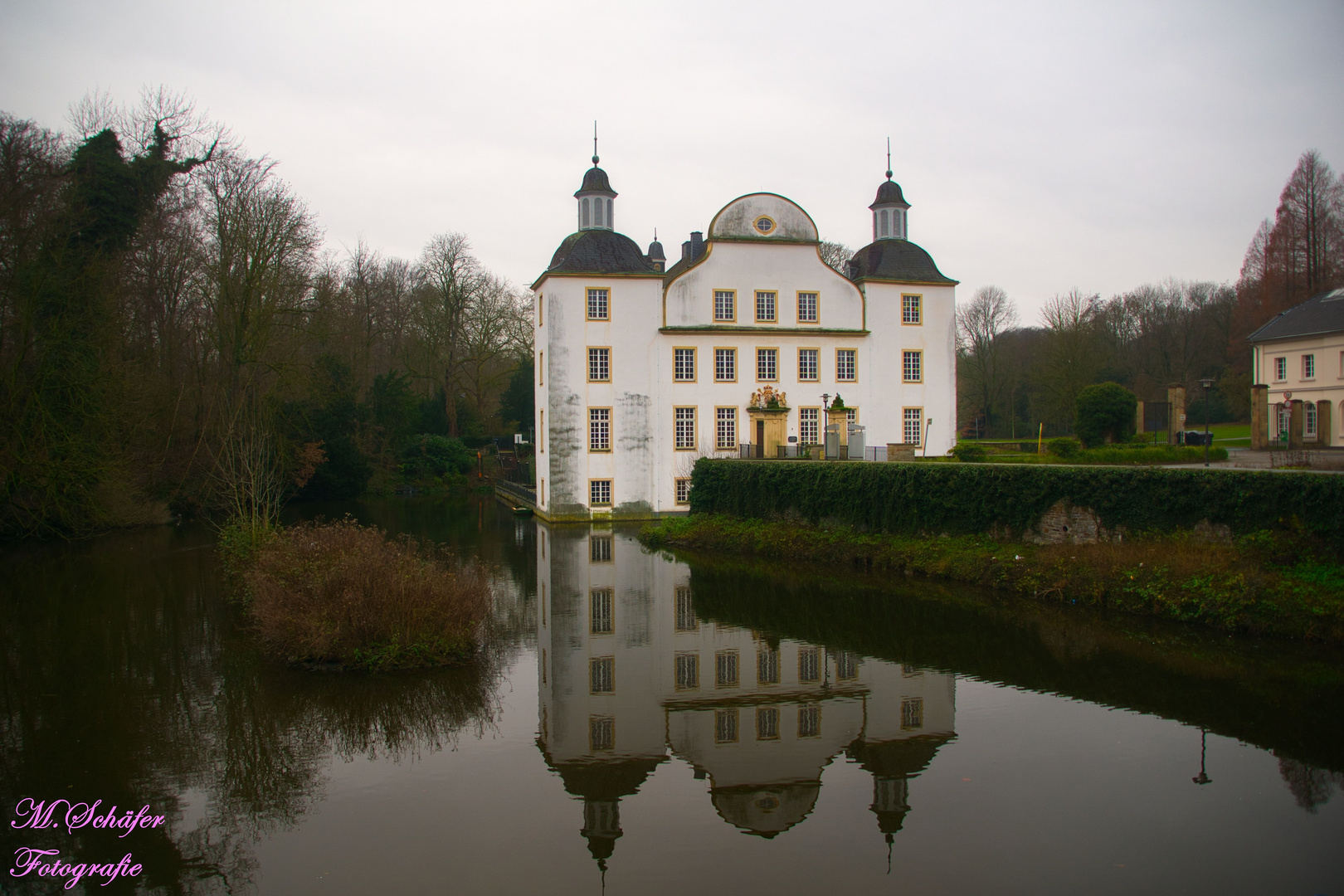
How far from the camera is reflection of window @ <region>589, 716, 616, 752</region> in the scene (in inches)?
318

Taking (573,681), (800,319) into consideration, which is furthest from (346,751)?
(800,319)

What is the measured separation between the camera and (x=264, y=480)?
57.0 feet

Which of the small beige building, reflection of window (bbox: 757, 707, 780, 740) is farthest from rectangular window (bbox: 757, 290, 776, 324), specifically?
reflection of window (bbox: 757, 707, 780, 740)

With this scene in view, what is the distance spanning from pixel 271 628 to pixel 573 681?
12.0ft

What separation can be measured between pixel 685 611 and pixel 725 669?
3481mm

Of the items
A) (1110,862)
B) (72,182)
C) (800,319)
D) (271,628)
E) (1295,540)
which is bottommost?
(1110,862)

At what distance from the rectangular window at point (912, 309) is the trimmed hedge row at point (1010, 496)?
997cm

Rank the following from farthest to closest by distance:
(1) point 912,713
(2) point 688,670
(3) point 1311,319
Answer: (3) point 1311,319, (2) point 688,670, (1) point 912,713

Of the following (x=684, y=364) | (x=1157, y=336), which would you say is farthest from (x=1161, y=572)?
(x=1157, y=336)

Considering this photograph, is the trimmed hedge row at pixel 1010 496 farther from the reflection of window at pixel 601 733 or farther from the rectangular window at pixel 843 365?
the reflection of window at pixel 601 733

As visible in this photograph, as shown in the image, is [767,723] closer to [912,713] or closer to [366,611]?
[912,713]

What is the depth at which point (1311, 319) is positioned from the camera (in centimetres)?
3319

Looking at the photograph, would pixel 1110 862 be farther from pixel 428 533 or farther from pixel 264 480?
pixel 428 533

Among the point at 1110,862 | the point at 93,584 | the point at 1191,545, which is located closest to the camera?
the point at 1110,862
